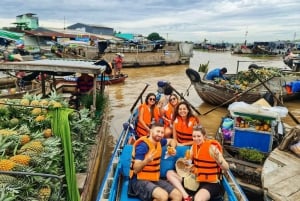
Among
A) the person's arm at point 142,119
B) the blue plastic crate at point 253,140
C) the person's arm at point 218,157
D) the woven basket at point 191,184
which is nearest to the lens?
the person's arm at point 218,157

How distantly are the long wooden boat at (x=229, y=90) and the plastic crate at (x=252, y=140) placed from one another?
17.9 ft

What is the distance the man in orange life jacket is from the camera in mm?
3537

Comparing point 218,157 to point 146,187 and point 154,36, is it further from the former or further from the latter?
point 154,36

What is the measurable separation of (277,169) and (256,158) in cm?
62

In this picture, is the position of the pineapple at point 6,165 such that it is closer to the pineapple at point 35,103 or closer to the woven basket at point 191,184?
the woven basket at point 191,184

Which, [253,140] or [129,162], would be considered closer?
[129,162]

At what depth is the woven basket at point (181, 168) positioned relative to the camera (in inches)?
155

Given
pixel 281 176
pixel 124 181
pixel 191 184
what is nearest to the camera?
pixel 191 184

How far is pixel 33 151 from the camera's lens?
3.87m

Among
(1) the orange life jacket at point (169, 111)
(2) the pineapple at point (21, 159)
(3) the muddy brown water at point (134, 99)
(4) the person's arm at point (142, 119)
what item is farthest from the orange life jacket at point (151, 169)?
(3) the muddy brown water at point (134, 99)

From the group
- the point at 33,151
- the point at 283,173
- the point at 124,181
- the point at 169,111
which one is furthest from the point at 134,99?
the point at 33,151

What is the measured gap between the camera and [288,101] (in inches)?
548

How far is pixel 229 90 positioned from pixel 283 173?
706 cm

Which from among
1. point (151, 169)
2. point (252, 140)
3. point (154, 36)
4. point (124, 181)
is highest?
point (154, 36)
